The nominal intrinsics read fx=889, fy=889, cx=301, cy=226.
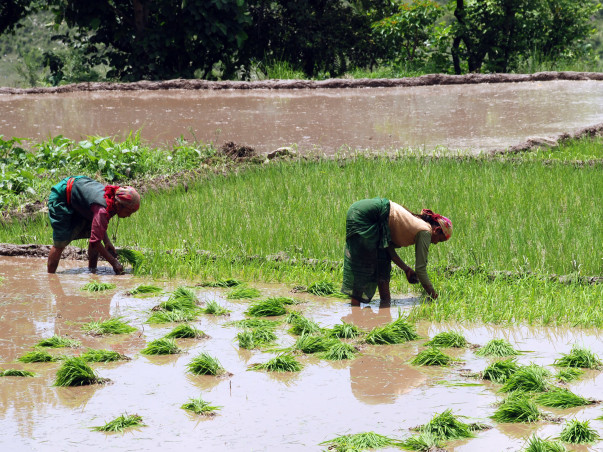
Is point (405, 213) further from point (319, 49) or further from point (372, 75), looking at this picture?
point (319, 49)

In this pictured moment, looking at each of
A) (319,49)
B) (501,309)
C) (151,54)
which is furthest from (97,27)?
(501,309)

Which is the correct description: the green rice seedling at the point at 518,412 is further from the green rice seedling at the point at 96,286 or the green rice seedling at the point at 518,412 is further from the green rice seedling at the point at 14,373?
the green rice seedling at the point at 96,286

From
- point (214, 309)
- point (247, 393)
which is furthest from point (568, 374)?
point (214, 309)

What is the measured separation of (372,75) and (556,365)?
48.1 ft

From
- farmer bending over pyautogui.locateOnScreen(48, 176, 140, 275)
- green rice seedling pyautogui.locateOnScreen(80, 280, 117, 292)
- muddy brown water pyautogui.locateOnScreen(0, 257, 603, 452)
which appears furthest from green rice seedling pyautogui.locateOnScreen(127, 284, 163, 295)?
farmer bending over pyautogui.locateOnScreen(48, 176, 140, 275)

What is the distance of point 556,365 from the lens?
4.86 metres

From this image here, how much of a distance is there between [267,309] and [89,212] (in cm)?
212

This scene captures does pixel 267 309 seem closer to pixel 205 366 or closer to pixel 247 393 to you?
pixel 205 366

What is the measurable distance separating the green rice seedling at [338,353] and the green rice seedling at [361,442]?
1.19 m

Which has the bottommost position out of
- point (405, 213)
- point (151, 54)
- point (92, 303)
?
point (92, 303)

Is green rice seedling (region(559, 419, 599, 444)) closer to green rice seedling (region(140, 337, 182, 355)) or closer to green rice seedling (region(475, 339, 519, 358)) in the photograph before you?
green rice seedling (region(475, 339, 519, 358))

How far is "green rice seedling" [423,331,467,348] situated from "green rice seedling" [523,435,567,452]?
1.53 metres

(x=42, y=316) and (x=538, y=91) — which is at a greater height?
(x=538, y=91)

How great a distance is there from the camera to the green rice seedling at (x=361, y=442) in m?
3.79
